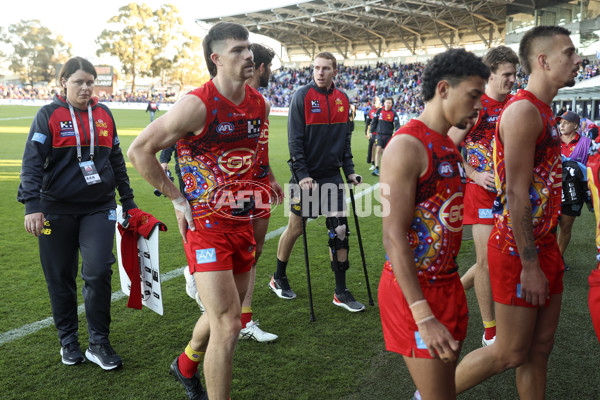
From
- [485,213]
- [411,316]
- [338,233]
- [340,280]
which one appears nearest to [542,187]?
[411,316]

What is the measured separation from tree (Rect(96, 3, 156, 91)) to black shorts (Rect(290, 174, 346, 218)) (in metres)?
85.8

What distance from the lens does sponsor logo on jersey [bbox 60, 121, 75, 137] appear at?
3642 mm

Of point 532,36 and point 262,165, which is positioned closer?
point 532,36

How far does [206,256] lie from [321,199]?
2332mm

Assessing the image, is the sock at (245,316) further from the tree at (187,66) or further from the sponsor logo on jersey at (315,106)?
the tree at (187,66)

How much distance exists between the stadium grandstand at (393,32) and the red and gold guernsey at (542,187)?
104ft

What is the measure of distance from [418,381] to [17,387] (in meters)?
2.73

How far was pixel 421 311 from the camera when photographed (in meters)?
1.91

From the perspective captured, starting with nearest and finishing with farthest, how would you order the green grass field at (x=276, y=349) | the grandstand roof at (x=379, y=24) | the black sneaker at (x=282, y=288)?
the green grass field at (x=276, y=349) < the black sneaker at (x=282, y=288) < the grandstand roof at (x=379, y=24)

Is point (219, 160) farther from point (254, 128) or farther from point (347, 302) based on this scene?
point (347, 302)

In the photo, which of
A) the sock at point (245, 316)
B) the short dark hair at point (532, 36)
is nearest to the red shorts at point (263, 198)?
the sock at point (245, 316)

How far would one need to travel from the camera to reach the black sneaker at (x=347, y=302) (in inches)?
189

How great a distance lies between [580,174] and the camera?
397 centimetres

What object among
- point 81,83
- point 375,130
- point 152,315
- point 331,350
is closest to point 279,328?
point 331,350
